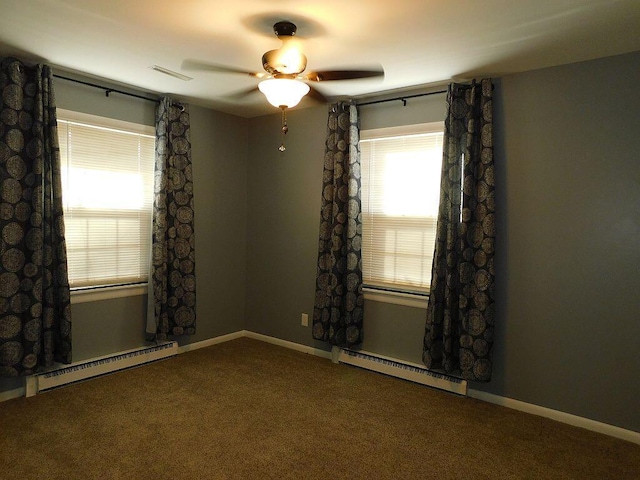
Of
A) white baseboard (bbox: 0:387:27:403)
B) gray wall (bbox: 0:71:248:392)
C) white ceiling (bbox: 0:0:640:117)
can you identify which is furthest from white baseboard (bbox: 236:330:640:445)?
white baseboard (bbox: 0:387:27:403)

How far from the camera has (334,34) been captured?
8.56ft

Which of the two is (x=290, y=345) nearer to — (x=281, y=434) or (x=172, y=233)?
(x=172, y=233)

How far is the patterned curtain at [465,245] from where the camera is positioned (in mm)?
3244

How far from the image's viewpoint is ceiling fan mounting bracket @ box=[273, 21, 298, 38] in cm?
243

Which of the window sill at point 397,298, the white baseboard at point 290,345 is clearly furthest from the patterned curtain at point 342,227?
the white baseboard at point 290,345

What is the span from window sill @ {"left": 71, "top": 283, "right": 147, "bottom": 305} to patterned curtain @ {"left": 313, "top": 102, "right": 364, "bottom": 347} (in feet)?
5.69

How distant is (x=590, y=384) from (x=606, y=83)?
2028 millimetres

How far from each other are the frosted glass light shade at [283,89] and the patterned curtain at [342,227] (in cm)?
143

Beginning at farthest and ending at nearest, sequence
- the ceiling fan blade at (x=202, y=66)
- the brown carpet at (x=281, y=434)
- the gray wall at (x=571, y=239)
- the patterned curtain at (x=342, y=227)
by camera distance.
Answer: the patterned curtain at (x=342, y=227)
the ceiling fan blade at (x=202, y=66)
the gray wall at (x=571, y=239)
the brown carpet at (x=281, y=434)

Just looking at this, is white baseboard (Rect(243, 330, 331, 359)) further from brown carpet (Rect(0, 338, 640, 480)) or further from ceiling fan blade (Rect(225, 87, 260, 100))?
ceiling fan blade (Rect(225, 87, 260, 100))

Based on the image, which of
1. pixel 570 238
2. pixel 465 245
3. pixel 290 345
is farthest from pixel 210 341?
pixel 570 238

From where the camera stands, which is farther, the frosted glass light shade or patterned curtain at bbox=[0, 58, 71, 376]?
patterned curtain at bbox=[0, 58, 71, 376]

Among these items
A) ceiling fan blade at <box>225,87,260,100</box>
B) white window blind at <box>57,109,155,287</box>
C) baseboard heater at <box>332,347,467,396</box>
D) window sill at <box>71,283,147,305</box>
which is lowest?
baseboard heater at <box>332,347,467,396</box>

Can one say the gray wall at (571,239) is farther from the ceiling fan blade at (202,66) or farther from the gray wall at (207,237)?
the gray wall at (207,237)
